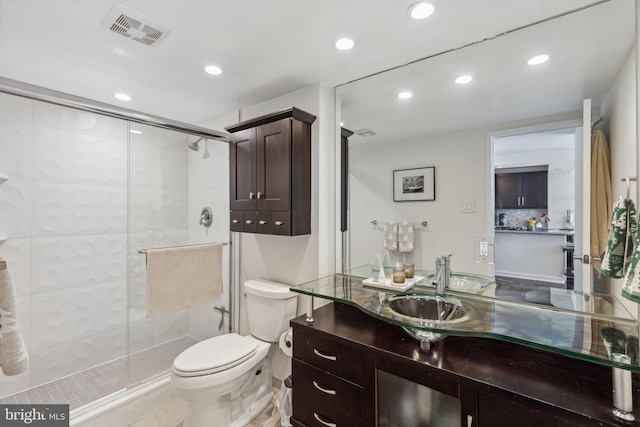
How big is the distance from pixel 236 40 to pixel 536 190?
171 centimetres

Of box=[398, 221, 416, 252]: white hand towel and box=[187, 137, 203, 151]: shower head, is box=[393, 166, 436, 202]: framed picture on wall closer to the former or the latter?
box=[398, 221, 416, 252]: white hand towel

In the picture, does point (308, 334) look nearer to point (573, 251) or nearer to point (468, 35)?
point (573, 251)

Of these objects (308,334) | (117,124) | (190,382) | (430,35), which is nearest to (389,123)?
(430,35)

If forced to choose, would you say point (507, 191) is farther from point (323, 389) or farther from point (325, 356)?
point (323, 389)

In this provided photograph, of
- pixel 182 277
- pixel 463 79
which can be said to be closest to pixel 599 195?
pixel 463 79

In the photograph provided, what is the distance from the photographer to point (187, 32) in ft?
4.85

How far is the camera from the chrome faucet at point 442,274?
5.28ft

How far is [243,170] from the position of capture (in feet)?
7.35

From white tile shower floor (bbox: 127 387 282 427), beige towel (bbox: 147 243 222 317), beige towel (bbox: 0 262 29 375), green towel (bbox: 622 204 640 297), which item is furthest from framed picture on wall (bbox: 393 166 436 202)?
beige towel (bbox: 0 262 29 375)

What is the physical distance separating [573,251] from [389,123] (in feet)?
3.99

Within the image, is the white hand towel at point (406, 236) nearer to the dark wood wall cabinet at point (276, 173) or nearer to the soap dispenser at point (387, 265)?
the soap dispenser at point (387, 265)

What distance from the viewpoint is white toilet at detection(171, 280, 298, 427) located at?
1.61m

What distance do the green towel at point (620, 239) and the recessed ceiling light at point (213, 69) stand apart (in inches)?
86.5

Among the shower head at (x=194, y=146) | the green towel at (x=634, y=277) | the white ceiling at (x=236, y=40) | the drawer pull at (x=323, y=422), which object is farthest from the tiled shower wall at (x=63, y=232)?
the green towel at (x=634, y=277)
